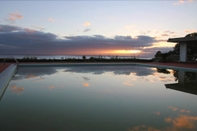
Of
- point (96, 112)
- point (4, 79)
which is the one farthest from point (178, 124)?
point (4, 79)

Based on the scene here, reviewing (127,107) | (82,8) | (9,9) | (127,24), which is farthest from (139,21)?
(127,107)

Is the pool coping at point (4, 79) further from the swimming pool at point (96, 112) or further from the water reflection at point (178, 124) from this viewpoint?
the water reflection at point (178, 124)

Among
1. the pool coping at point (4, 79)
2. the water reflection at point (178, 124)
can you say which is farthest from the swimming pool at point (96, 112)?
the pool coping at point (4, 79)

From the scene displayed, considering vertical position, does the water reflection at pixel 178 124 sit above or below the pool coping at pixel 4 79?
below

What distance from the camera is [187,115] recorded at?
3.47m

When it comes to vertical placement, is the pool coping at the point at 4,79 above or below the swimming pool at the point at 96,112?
above

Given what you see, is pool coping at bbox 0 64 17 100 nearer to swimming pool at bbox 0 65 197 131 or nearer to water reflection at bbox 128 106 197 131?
swimming pool at bbox 0 65 197 131

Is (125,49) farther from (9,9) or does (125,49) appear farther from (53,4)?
(9,9)

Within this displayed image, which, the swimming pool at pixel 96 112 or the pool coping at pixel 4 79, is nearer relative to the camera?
the swimming pool at pixel 96 112

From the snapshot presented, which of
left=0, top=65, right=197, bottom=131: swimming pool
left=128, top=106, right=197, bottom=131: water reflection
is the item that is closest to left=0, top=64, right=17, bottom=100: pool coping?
left=0, top=65, right=197, bottom=131: swimming pool

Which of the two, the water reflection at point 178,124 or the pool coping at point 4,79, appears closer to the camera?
the water reflection at point 178,124

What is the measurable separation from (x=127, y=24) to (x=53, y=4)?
6691 millimetres

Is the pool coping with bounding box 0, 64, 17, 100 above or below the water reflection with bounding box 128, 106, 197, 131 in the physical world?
above

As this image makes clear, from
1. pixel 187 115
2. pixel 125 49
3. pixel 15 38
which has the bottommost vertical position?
pixel 187 115
